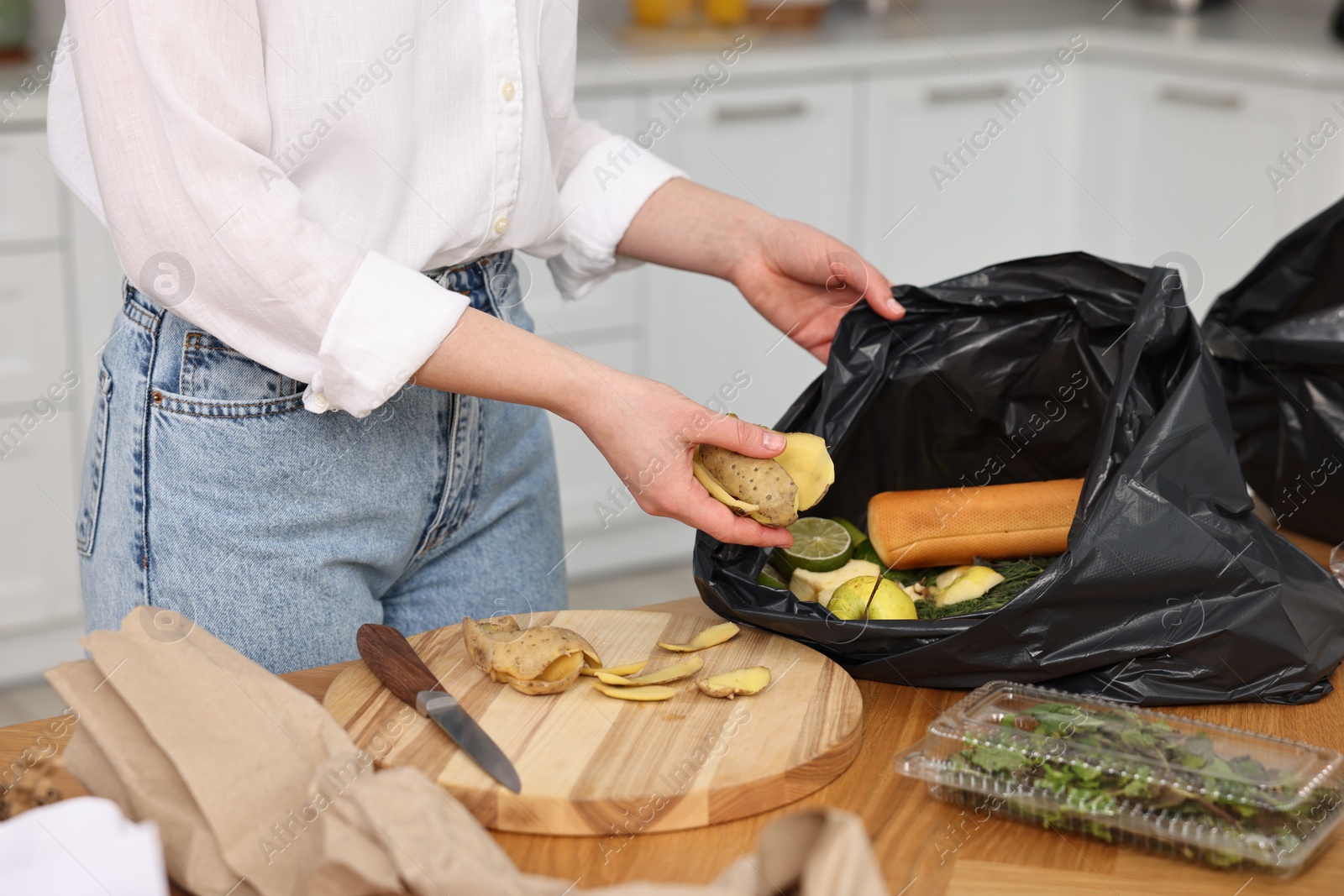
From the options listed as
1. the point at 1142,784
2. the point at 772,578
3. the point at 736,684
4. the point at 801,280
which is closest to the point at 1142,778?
the point at 1142,784

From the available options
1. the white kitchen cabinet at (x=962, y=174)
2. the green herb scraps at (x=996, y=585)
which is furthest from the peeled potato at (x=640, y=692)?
the white kitchen cabinet at (x=962, y=174)

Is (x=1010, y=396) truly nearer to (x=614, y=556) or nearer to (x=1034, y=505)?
(x=1034, y=505)

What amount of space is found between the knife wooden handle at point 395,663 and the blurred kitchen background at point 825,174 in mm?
1555

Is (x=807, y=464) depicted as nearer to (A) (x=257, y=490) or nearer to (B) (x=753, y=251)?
(B) (x=753, y=251)

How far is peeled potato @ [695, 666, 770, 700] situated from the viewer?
0.85 m

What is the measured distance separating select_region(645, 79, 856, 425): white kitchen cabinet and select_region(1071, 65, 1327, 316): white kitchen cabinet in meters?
0.61

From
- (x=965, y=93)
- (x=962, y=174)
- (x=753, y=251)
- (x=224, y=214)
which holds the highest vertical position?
(x=224, y=214)

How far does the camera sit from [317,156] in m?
0.94

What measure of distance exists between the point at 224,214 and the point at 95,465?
0.99ft

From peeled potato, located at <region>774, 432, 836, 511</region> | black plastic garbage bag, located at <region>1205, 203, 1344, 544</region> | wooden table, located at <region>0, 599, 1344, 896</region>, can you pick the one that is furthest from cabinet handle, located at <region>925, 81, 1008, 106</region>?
wooden table, located at <region>0, 599, 1344, 896</region>

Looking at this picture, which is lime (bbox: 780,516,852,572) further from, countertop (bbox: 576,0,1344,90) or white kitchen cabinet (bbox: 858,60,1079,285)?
white kitchen cabinet (bbox: 858,60,1079,285)

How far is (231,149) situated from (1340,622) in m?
0.81

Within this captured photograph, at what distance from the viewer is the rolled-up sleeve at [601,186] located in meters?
1.21

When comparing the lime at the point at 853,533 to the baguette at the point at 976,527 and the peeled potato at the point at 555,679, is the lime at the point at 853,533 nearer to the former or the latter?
the baguette at the point at 976,527
